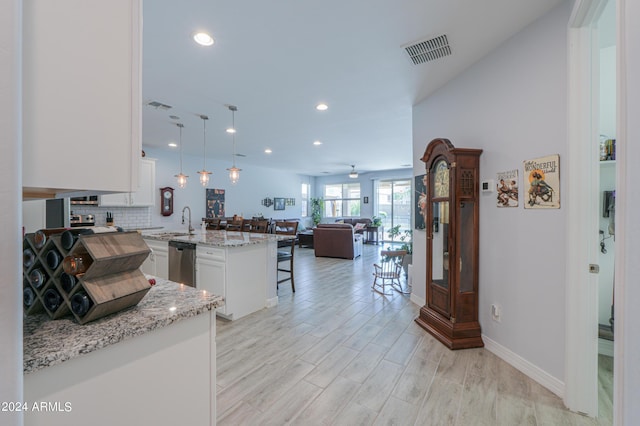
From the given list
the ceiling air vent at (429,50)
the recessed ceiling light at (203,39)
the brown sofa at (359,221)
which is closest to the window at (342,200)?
the brown sofa at (359,221)

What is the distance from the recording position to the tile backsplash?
546 cm

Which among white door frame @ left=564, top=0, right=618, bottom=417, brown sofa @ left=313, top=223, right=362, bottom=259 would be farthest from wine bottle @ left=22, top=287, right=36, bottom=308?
brown sofa @ left=313, top=223, right=362, bottom=259

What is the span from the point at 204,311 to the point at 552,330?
7.81 ft

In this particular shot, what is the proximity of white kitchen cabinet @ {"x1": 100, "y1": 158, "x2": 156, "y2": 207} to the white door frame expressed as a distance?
673 cm

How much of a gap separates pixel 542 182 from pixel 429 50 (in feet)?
4.95

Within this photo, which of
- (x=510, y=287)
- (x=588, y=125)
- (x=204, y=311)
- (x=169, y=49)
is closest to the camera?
(x=204, y=311)

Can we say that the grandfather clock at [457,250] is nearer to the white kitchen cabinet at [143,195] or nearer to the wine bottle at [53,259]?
the wine bottle at [53,259]

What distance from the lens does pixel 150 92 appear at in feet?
11.2

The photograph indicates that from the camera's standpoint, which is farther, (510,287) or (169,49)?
(169,49)

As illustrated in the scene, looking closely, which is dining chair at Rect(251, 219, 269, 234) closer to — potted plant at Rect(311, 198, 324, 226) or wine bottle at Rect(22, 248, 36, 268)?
wine bottle at Rect(22, 248, 36, 268)

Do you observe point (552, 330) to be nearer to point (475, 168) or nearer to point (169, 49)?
point (475, 168)

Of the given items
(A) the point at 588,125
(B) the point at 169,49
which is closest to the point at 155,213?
(B) the point at 169,49

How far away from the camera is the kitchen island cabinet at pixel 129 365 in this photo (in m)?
0.71

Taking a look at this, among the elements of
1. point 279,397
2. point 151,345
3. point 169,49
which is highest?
point 169,49
